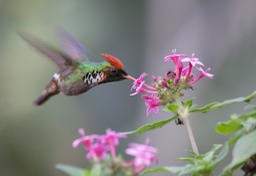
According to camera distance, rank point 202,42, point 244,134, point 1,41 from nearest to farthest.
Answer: point 244,134 < point 202,42 < point 1,41

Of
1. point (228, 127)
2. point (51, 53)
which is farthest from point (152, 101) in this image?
point (51, 53)

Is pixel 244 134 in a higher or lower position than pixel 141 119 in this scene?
lower

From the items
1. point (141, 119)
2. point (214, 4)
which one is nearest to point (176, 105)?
point (141, 119)

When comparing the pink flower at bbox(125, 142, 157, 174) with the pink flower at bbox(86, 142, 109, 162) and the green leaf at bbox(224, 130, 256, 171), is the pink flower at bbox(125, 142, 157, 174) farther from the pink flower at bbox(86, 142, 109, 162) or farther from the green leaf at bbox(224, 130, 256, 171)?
the green leaf at bbox(224, 130, 256, 171)

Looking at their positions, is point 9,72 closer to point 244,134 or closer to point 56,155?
point 56,155

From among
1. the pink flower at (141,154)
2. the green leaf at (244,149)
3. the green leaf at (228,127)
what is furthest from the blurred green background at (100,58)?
the pink flower at (141,154)

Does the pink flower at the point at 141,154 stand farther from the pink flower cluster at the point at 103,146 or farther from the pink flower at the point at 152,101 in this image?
the pink flower at the point at 152,101

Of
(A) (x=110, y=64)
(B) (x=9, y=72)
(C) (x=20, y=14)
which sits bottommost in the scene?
(A) (x=110, y=64)

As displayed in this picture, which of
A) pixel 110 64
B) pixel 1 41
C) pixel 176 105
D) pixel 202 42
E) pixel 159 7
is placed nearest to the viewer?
pixel 176 105

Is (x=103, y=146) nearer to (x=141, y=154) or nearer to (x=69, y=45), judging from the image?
(x=141, y=154)
